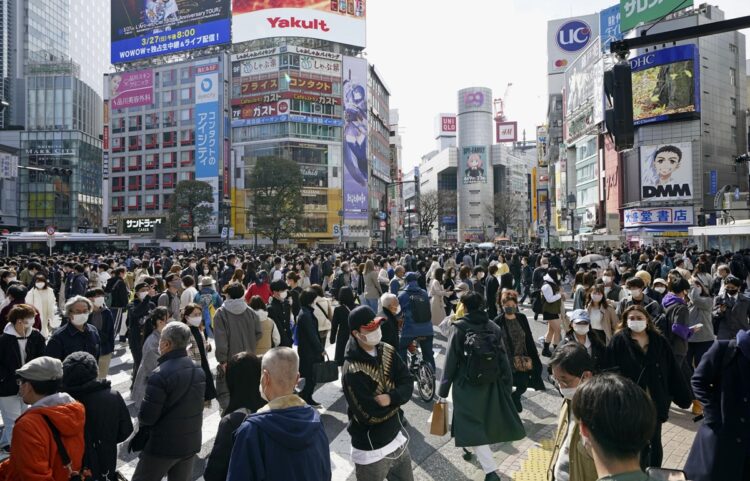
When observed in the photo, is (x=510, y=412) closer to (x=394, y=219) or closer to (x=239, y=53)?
(x=239, y=53)

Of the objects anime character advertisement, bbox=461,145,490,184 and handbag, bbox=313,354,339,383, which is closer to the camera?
handbag, bbox=313,354,339,383

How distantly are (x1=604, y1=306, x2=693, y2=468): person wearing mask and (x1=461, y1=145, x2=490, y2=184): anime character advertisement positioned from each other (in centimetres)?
12176

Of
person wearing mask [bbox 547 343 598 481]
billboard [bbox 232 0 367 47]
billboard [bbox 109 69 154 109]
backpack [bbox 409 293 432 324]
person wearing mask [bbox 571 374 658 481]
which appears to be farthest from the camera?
billboard [bbox 109 69 154 109]

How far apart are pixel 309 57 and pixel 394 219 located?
37.6 metres

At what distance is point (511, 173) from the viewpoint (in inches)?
5162

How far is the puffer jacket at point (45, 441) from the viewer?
122 inches

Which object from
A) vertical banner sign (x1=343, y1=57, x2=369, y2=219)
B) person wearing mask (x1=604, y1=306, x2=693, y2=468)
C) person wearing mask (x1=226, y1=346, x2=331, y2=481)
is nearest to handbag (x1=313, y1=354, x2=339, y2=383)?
person wearing mask (x1=604, y1=306, x2=693, y2=468)

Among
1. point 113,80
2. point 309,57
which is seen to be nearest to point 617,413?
point 309,57

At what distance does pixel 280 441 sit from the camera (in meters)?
2.66

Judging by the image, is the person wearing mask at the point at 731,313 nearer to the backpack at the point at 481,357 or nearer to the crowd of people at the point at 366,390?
the crowd of people at the point at 366,390

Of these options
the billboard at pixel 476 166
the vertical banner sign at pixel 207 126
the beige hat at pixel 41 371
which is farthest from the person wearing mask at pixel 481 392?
the billboard at pixel 476 166

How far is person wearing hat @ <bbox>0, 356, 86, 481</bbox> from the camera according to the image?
310cm

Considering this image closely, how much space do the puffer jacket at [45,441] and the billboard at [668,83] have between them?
48244 millimetres

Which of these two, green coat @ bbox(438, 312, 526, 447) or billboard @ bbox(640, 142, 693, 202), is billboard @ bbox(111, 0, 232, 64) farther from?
green coat @ bbox(438, 312, 526, 447)
